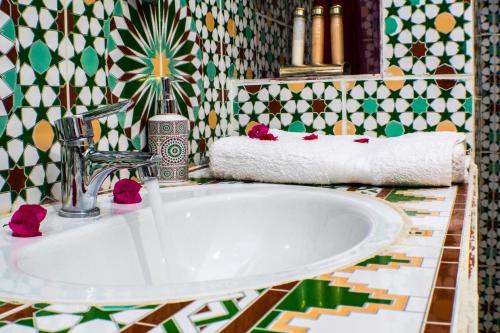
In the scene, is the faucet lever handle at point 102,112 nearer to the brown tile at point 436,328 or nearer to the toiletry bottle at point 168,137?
the toiletry bottle at point 168,137

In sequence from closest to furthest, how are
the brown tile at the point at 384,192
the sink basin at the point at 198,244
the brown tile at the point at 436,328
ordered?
the brown tile at the point at 436,328 → the sink basin at the point at 198,244 → the brown tile at the point at 384,192

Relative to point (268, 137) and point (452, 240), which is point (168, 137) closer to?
point (268, 137)

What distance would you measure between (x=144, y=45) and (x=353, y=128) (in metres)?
0.53

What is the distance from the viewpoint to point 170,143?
1.06 m

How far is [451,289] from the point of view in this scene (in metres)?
0.47

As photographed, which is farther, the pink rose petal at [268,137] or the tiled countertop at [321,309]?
the pink rose petal at [268,137]

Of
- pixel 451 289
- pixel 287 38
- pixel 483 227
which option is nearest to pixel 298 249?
pixel 451 289

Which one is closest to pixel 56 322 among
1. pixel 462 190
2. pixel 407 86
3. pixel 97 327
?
pixel 97 327

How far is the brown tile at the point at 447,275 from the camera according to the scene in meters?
0.48

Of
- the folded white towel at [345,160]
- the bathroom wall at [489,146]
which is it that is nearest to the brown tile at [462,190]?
the folded white towel at [345,160]

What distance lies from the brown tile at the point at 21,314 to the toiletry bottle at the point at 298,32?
1.14m

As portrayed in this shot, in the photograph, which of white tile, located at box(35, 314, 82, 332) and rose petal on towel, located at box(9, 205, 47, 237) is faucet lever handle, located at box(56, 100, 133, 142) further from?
white tile, located at box(35, 314, 82, 332)

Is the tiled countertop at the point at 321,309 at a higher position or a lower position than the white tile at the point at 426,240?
lower

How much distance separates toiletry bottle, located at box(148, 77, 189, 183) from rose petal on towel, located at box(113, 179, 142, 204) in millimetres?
189
